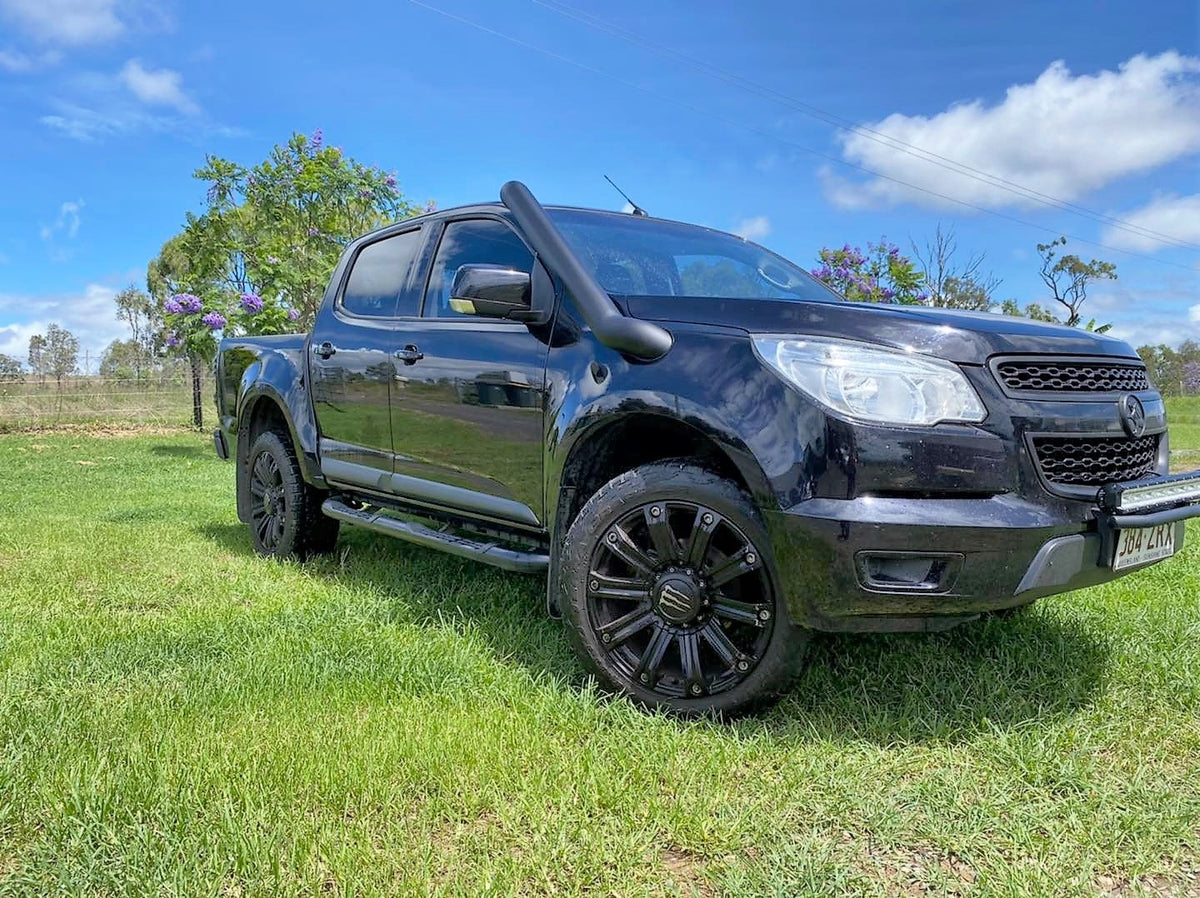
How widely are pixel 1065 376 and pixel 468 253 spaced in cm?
239

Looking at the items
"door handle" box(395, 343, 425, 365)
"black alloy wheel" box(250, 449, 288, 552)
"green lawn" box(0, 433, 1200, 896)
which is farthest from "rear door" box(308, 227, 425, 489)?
"green lawn" box(0, 433, 1200, 896)

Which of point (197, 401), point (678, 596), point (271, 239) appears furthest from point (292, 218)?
point (678, 596)

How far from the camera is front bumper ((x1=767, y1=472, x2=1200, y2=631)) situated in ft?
7.63

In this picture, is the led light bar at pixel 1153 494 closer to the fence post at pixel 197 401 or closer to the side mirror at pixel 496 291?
the side mirror at pixel 496 291

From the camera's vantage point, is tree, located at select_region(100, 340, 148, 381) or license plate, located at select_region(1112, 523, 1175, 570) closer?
license plate, located at select_region(1112, 523, 1175, 570)

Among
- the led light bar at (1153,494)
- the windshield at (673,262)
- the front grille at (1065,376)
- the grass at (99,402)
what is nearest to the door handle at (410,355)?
the windshield at (673,262)

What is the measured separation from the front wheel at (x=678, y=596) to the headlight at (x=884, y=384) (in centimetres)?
41

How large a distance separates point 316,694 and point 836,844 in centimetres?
170

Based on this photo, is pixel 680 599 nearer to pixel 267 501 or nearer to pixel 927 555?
pixel 927 555

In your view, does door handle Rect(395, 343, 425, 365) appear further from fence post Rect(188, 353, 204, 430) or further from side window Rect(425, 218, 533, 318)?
fence post Rect(188, 353, 204, 430)

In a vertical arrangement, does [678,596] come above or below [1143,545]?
below

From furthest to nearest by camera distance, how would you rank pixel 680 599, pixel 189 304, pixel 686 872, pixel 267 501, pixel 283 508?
1. pixel 189 304
2. pixel 267 501
3. pixel 283 508
4. pixel 680 599
5. pixel 686 872

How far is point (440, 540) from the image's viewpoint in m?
3.66

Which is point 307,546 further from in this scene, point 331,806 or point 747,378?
point 747,378
